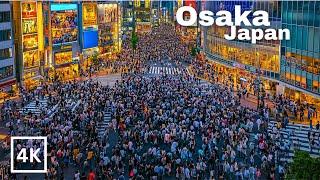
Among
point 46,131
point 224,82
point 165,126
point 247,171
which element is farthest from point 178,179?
point 224,82

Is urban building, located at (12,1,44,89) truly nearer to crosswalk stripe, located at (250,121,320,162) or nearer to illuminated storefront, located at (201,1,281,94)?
illuminated storefront, located at (201,1,281,94)

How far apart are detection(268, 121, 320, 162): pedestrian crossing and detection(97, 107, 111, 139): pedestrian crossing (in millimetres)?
10981

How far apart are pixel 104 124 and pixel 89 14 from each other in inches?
1814

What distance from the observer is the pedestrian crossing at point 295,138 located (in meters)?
31.8

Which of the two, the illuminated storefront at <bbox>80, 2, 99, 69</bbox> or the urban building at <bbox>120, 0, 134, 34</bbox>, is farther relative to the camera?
the urban building at <bbox>120, 0, 134, 34</bbox>

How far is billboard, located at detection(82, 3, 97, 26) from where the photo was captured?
263 feet

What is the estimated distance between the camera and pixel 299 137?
3538cm

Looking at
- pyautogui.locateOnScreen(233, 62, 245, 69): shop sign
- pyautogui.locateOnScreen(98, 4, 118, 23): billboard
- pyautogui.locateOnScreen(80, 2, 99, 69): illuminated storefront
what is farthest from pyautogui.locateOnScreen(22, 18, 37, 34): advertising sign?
pyautogui.locateOnScreen(98, 4, 118, 23): billboard

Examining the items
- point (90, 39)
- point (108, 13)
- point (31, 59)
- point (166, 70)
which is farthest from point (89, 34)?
point (31, 59)

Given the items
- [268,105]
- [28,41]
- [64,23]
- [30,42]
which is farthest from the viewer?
[64,23]

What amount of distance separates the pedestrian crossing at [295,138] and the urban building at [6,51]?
26334 millimetres

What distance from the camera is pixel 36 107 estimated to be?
45531mm

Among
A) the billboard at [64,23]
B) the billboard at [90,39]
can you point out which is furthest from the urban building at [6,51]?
the billboard at [90,39]

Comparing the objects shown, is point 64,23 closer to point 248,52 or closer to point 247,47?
point 247,47
